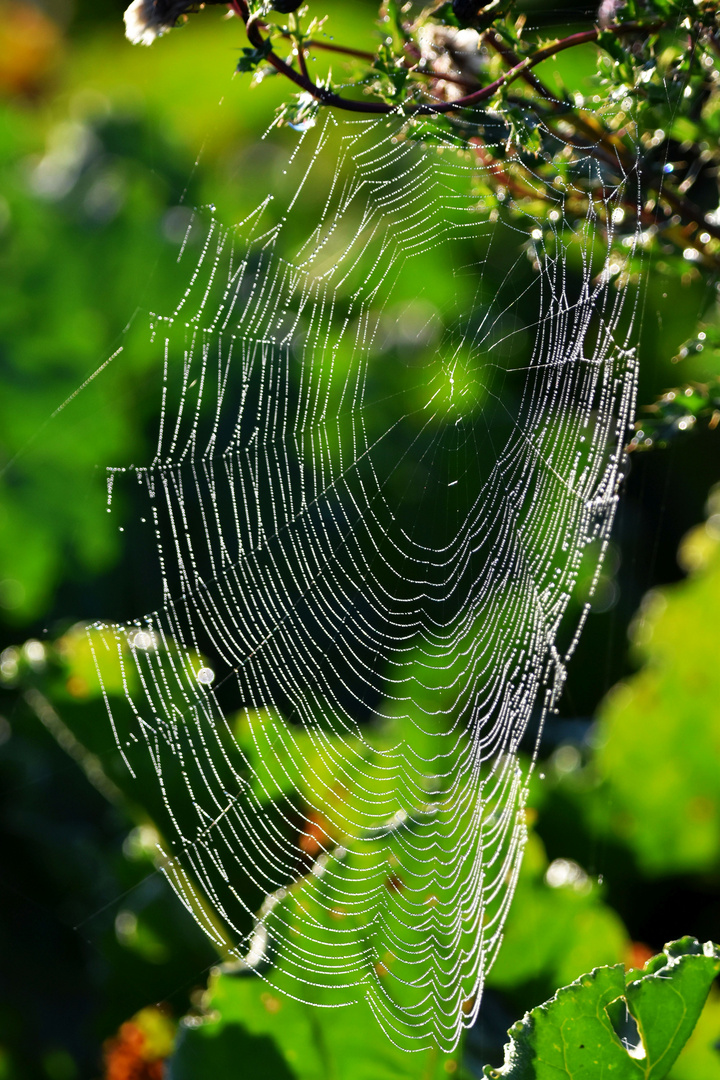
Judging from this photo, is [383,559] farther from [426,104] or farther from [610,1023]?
[610,1023]

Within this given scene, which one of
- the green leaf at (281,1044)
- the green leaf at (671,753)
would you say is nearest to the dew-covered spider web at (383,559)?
the green leaf at (281,1044)

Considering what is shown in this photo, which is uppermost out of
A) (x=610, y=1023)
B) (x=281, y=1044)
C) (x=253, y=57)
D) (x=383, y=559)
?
(x=253, y=57)

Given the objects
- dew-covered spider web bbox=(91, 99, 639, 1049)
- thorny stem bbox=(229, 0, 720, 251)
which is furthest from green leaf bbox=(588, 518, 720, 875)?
thorny stem bbox=(229, 0, 720, 251)

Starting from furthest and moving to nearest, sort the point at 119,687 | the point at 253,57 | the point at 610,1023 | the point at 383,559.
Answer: the point at 383,559, the point at 119,687, the point at 253,57, the point at 610,1023

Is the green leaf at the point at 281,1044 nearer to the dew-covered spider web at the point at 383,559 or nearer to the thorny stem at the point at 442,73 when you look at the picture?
the dew-covered spider web at the point at 383,559

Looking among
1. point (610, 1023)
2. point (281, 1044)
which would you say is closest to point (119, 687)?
point (281, 1044)

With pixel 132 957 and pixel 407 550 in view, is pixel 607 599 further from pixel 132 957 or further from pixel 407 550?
pixel 132 957
